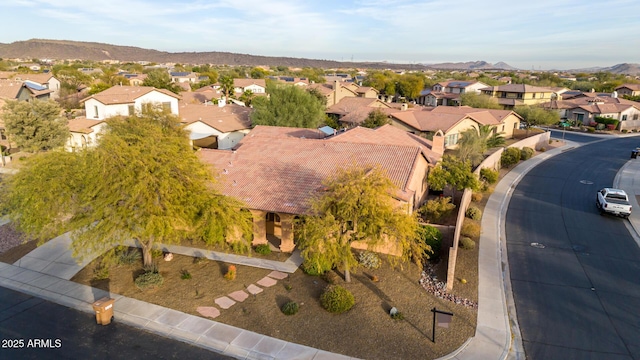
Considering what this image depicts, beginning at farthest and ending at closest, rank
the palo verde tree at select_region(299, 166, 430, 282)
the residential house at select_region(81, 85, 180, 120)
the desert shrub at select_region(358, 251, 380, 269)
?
A: the residential house at select_region(81, 85, 180, 120) → the desert shrub at select_region(358, 251, 380, 269) → the palo verde tree at select_region(299, 166, 430, 282)


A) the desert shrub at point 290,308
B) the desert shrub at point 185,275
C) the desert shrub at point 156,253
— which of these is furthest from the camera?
the desert shrub at point 156,253

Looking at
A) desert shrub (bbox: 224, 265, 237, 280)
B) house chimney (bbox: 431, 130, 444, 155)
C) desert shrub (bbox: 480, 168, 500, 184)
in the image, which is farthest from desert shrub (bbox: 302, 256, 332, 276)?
desert shrub (bbox: 480, 168, 500, 184)

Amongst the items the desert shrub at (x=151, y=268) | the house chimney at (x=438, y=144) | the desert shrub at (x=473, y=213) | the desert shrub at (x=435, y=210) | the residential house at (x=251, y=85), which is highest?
the residential house at (x=251, y=85)

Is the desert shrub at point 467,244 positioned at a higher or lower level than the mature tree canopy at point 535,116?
lower

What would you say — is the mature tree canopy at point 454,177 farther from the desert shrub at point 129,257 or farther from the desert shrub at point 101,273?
the desert shrub at point 101,273

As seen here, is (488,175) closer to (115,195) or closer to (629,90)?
(115,195)

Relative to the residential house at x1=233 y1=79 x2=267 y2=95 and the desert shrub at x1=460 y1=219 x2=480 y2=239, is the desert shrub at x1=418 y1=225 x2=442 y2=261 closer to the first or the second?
the desert shrub at x1=460 y1=219 x2=480 y2=239

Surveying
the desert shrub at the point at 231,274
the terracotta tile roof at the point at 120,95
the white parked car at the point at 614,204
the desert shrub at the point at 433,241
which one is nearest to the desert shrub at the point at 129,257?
the desert shrub at the point at 231,274

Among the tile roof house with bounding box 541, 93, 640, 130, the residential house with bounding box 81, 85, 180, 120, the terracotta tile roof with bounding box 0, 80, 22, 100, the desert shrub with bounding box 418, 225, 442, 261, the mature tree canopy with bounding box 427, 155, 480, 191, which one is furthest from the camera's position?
the tile roof house with bounding box 541, 93, 640, 130
